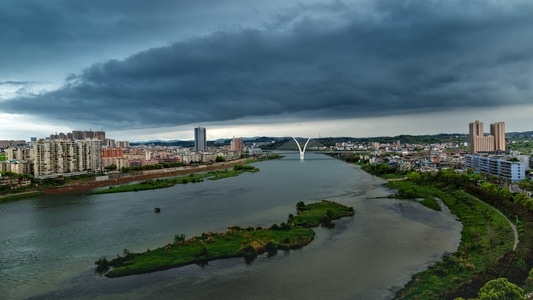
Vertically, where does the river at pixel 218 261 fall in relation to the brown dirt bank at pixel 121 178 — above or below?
below

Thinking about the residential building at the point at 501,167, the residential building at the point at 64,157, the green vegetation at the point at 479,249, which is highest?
the residential building at the point at 64,157

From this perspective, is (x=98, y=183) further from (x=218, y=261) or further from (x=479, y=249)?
(x=479, y=249)

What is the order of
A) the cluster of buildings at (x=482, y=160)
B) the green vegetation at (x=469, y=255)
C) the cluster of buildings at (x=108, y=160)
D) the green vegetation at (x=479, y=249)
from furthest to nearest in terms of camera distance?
the cluster of buildings at (x=108, y=160) → the cluster of buildings at (x=482, y=160) → the green vegetation at (x=469, y=255) → the green vegetation at (x=479, y=249)

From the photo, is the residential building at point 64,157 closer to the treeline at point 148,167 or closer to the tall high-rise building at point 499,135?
the treeline at point 148,167

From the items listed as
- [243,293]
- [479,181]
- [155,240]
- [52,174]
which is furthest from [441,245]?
[52,174]

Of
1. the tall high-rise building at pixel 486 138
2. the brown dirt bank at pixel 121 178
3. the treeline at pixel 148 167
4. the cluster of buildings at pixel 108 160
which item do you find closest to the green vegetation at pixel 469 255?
the cluster of buildings at pixel 108 160

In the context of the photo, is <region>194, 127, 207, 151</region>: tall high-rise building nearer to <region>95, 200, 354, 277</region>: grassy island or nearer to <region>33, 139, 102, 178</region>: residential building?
<region>33, 139, 102, 178</region>: residential building
